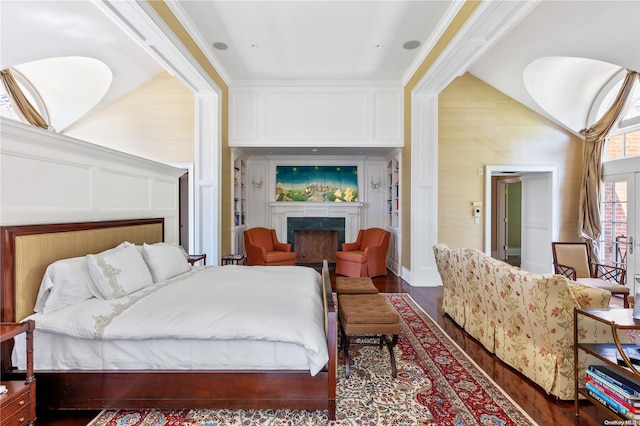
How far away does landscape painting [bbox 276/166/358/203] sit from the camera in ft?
22.5

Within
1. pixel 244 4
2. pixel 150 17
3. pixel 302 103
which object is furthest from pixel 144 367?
pixel 302 103

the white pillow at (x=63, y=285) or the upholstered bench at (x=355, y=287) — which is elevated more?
the white pillow at (x=63, y=285)

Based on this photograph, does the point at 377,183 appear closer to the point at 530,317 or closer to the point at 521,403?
the point at 530,317

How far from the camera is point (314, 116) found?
17.5 ft

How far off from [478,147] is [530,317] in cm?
388

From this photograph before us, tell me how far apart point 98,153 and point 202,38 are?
2.28m

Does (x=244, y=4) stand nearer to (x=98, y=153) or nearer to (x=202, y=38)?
(x=202, y=38)

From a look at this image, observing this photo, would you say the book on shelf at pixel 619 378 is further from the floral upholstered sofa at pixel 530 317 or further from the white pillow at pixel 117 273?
the white pillow at pixel 117 273

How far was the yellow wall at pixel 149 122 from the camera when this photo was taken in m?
4.99

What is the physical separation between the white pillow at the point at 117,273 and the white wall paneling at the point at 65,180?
417 millimetres

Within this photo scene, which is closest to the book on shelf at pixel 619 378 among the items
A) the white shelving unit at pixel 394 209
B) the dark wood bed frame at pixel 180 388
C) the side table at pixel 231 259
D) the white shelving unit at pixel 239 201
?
the dark wood bed frame at pixel 180 388

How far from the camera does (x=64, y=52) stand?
370 cm

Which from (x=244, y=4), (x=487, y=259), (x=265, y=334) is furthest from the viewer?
(x=244, y=4)

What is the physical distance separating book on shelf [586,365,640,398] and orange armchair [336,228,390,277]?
3.71 metres
